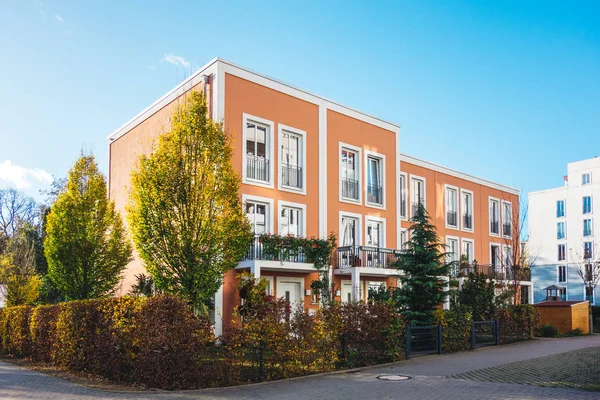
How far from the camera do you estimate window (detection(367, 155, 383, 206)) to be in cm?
2647

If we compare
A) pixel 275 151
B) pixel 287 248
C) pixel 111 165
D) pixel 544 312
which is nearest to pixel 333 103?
pixel 275 151

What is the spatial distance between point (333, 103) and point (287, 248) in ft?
23.1

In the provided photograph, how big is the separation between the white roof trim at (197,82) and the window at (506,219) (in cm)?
Answer: 1354

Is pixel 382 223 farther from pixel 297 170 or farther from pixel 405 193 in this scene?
pixel 297 170

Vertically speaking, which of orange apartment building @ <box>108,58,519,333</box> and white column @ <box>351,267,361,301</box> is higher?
orange apartment building @ <box>108,58,519,333</box>

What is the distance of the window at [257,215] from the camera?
2152 cm

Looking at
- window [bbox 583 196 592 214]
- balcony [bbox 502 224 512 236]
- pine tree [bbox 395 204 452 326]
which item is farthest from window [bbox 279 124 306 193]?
window [bbox 583 196 592 214]

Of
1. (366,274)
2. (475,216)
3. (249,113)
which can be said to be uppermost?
(249,113)

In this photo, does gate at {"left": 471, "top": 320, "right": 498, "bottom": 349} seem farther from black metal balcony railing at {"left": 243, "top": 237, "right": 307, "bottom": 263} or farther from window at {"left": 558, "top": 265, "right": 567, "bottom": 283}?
window at {"left": 558, "top": 265, "right": 567, "bottom": 283}

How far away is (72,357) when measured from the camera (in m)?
14.5

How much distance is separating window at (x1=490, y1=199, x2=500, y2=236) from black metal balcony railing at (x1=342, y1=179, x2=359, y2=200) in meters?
14.6

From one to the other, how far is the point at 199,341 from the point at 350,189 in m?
14.4

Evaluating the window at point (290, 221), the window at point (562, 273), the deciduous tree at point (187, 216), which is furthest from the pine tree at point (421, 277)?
the window at point (562, 273)

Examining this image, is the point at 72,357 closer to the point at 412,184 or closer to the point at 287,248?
the point at 287,248
